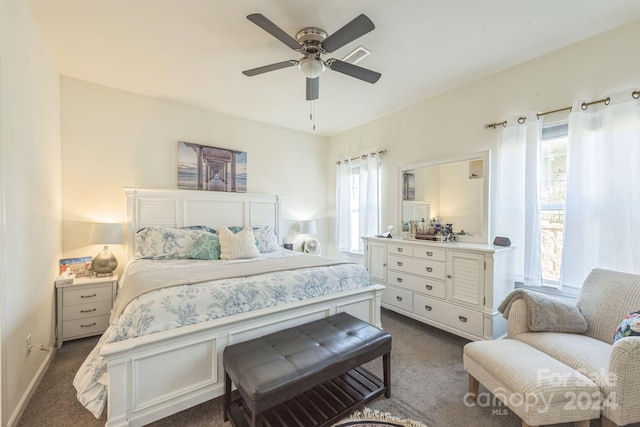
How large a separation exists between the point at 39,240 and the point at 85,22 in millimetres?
1773

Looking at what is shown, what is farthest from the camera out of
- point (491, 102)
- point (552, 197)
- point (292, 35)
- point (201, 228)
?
point (201, 228)

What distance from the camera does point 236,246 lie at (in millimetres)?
2971

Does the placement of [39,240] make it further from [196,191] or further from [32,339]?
[196,191]

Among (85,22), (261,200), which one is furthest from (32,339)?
(261,200)

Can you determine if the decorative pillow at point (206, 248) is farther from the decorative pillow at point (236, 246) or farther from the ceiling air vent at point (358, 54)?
the ceiling air vent at point (358, 54)

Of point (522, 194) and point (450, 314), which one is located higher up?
point (522, 194)

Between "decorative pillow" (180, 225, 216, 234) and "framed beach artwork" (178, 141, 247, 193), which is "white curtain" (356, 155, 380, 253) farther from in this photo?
"decorative pillow" (180, 225, 216, 234)

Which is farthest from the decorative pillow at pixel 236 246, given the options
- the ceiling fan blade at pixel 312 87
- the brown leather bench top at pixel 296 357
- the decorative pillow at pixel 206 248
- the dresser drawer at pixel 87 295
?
the ceiling fan blade at pixel 312 87

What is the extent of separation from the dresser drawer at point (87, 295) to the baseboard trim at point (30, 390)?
41 cm

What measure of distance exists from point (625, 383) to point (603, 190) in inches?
57.5

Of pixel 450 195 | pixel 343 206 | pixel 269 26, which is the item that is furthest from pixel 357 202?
pixel 269 26

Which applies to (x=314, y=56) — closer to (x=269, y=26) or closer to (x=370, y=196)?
(x=269, y=26)

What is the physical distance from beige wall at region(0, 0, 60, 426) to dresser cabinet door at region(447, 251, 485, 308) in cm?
332

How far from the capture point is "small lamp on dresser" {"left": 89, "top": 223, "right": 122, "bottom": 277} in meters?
2.82
